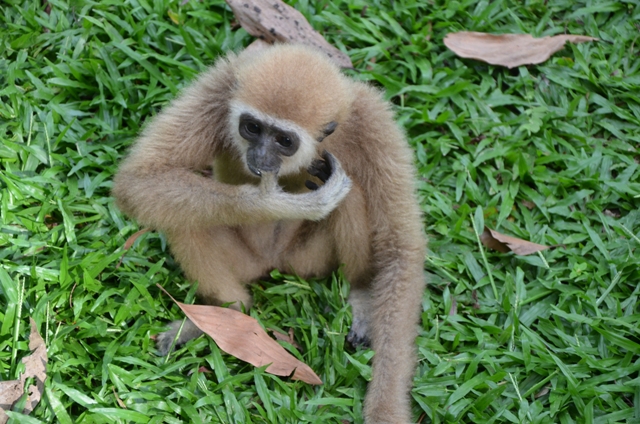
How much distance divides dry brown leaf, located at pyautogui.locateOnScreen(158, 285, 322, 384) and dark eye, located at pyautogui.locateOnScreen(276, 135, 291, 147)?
1291mm

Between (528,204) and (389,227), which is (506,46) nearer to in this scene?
(528,204)

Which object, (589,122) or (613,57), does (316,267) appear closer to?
(589,122)

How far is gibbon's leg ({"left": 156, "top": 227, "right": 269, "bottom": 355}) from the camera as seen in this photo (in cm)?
488

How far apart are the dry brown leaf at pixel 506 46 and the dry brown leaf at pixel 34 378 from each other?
14.2 feet

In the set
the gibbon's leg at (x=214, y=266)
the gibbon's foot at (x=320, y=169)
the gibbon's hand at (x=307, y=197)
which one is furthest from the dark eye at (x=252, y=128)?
Answer: the gibbon's leg at (x=214, y=266)

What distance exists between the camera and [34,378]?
433 centimetres

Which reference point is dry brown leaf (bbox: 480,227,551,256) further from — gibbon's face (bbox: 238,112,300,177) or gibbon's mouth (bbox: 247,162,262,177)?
gibbon's mouth (bbox: 247,162,262,177)

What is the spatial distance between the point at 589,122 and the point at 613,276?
5.36 feet

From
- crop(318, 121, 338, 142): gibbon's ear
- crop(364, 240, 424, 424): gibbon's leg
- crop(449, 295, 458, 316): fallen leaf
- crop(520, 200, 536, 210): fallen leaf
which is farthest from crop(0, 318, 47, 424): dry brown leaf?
crop(520, 200, 536, 210): fallen leaf

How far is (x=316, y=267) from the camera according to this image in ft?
17.6

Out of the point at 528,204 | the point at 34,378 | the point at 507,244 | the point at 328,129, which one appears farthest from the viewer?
the point at 528,204

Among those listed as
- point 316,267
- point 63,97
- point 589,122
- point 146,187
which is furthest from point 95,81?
point 589,122

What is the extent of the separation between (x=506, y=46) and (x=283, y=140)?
3089 mm

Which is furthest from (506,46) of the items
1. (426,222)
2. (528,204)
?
(426,222)
